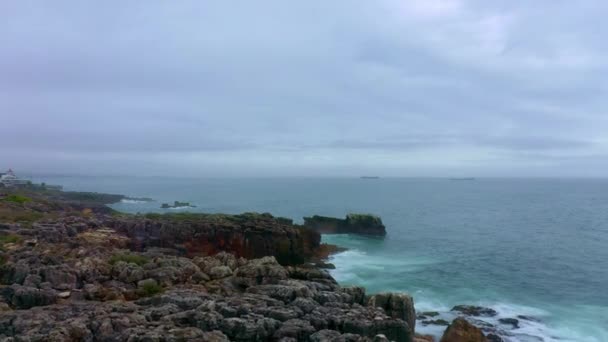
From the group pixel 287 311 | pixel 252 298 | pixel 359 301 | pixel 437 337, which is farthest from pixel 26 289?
pixel 437 337

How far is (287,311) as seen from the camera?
1947 centimetres

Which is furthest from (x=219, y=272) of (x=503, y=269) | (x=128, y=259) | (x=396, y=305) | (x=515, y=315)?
(x=503, y=269)

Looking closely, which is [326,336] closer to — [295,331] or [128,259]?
[295,331]

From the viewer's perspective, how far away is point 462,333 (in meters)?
24.4

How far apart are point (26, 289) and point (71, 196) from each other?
10926 centimetres

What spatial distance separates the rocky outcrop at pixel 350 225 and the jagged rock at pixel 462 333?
2152 inches

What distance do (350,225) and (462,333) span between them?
56946 mm

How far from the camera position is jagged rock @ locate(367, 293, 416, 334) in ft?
76.8

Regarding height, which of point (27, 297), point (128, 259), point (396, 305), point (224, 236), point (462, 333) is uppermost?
point (128, 259)

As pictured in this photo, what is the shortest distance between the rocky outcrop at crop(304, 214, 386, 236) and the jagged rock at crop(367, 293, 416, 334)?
55.7 metres

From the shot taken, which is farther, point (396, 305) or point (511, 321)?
point (511, 321)

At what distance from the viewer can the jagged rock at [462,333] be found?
24266 mm

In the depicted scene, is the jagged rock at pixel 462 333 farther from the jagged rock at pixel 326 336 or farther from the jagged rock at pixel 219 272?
the jagged rock at pixel 219 272

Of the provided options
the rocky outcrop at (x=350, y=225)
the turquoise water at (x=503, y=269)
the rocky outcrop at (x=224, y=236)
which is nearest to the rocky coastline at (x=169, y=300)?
the rocky outcrop at (x=224, y=236)
